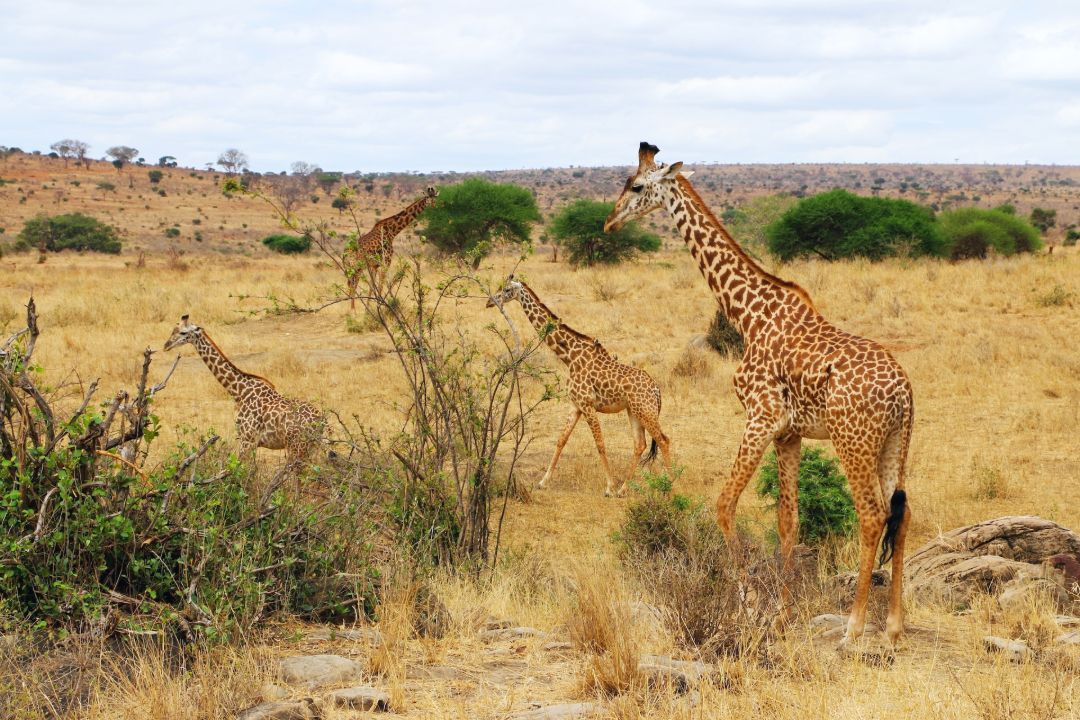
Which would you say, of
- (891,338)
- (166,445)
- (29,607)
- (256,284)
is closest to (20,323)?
(256,284)

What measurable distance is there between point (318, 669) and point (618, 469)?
6796 millimetres

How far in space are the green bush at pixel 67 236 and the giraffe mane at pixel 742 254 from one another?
37.6m

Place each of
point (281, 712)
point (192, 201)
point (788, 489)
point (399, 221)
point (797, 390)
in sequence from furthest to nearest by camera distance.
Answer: point (192, 201), point (399, 221), point (788, 489), point (797, 390), point (281, 712)

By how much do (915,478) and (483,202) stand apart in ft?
82.4

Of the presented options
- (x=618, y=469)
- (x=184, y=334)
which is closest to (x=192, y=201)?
(x=184, y=334)

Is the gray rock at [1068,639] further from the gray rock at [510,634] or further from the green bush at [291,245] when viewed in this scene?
the green bush at [291,245]

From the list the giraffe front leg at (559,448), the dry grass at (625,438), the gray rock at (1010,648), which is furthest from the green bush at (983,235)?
the gray rock at (1010,648)

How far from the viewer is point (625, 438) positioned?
12.7m

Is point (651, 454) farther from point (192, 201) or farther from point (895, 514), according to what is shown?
point (192, 201)

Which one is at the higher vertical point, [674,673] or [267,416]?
[267,416]

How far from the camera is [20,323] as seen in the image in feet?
65.9

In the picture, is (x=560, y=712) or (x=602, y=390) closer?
(x=560, y=712)

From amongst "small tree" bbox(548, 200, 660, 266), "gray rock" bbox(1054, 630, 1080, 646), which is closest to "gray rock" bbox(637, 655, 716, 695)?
"gray rock" bbox(1054, 630, 1080, 646)

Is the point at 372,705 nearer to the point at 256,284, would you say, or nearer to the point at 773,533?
the point at 773,533
